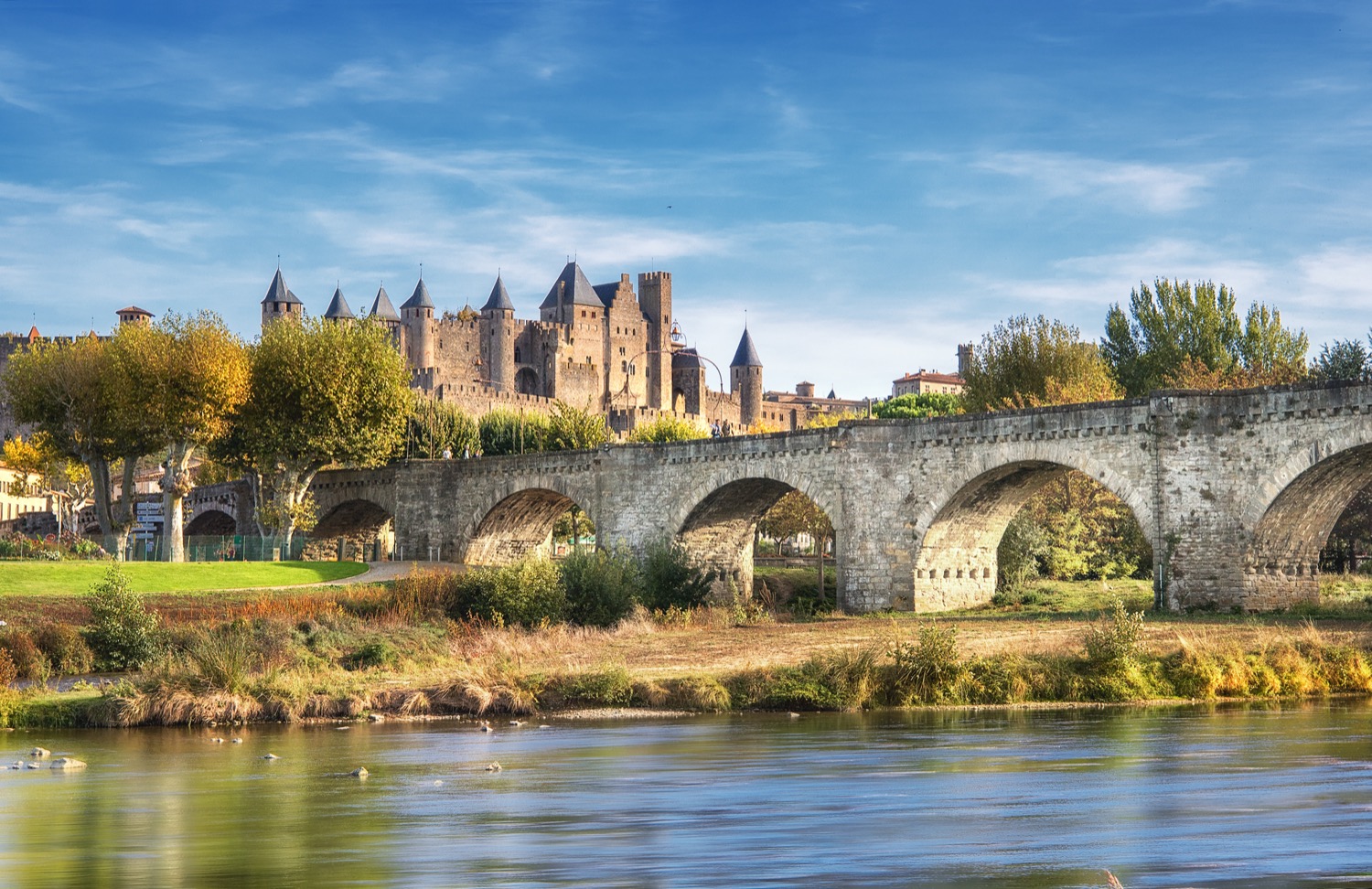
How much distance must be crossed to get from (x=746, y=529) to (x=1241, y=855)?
127 feet

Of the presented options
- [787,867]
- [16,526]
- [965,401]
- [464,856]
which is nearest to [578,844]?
[464,856]

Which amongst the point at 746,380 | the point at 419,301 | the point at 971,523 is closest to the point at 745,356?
the point at 746,380

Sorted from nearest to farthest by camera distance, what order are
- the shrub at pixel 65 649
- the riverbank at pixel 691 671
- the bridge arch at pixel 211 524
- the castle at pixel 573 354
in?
1. the riverbank at pixel 691 671
2. the shrub at pixel 65 649
3. the bridge arch at pixel 211 524
4. the castle at pixel 573 354

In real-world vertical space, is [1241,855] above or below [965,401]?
below

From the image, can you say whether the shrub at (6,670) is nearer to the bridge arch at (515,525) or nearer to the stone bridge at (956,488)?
the stone bridge at (956,488)

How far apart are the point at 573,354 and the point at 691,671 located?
4254 inches

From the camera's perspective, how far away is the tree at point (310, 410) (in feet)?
195

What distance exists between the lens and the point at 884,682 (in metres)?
27.5

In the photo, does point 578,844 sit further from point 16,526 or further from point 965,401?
point 16,526

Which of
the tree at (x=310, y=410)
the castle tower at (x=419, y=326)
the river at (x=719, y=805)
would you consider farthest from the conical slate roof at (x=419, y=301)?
the river at (x=719, y=805)

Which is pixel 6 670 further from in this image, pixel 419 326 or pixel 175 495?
pixel 419 326

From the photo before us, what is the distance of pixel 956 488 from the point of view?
4216cm

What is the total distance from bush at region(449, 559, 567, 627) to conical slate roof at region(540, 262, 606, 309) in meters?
101

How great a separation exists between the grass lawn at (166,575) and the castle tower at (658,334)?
87968 mm
